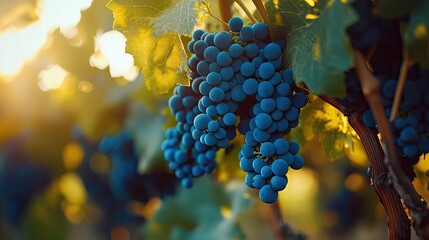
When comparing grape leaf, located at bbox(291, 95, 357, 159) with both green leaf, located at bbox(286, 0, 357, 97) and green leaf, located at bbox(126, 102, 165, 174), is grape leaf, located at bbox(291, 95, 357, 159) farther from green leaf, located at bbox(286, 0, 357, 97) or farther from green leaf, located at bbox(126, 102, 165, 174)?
green leaf, located at bbox(126, 102, 165, 174)

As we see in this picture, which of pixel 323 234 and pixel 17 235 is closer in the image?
pixel 17 235

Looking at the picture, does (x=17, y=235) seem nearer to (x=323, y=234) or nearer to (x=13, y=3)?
(x=13, y=3)

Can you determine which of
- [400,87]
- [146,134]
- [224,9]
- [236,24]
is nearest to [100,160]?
[146,134]

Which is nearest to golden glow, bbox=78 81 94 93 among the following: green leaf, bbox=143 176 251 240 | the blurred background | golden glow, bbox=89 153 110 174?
the blurred background

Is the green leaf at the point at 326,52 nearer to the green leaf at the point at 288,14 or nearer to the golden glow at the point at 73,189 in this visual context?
the green leaf at the point at 288,14

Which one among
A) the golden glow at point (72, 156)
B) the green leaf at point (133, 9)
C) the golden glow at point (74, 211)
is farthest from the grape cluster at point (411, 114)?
the golden glow at point (74, 211)

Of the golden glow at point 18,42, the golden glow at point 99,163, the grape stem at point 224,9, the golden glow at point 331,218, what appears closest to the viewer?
the grape stem at point 224,9

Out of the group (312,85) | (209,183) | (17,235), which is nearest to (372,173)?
(312,85)

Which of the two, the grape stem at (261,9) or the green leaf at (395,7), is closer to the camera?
the green leaf at (395,7)
